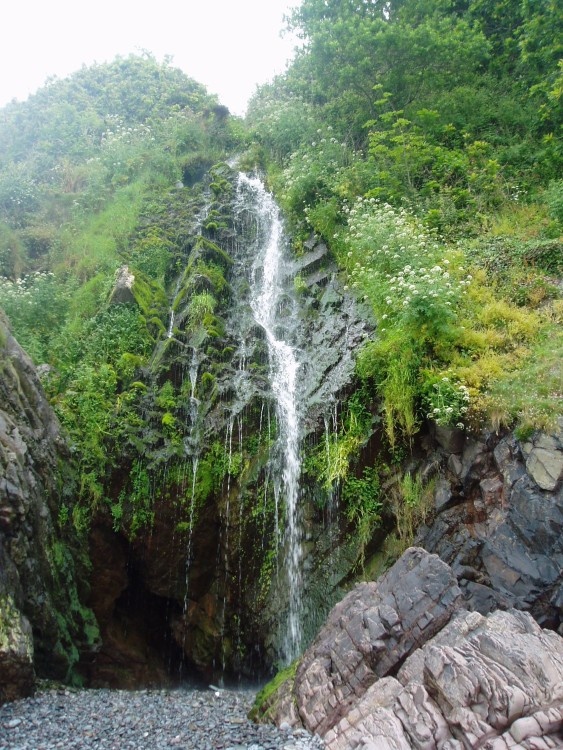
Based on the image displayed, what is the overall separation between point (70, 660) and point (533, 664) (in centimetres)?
705

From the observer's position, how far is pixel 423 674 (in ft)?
17.8

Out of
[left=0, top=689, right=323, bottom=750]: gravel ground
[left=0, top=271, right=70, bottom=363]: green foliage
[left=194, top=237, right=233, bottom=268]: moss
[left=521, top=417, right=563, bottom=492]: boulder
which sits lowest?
[left=0, top=689, right=323, bottom=750]: gravel ground

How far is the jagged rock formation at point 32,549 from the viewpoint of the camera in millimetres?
7008

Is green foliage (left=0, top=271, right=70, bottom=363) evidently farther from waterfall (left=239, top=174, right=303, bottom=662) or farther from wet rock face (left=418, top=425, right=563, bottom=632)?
wet rock face (left=418, top=425, right=563, bottom=632)

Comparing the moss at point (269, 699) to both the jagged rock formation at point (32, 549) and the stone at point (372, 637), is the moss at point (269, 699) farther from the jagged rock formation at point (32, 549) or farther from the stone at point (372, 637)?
the jagged rock formation at point (32, 549)

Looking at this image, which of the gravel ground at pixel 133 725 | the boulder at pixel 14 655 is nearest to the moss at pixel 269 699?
the gravel ground at pixel 133 725

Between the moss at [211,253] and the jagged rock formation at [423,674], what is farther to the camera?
the moss at [211,253]

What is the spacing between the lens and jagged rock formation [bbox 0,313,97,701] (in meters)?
7.01

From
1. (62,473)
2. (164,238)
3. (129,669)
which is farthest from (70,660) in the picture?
(164,238)

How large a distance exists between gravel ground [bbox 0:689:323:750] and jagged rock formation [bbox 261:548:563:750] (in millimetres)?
466

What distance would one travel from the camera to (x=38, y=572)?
26.3 feet

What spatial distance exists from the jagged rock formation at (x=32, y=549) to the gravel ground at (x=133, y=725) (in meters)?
0.60

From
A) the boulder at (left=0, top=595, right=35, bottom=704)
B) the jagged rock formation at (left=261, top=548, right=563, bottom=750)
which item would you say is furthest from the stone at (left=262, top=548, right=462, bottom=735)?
the boulder at (left=0, top=595, right=35, bottom=704)

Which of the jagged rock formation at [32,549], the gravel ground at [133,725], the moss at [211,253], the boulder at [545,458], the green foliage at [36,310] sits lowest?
the gravel ground at [133,725]
